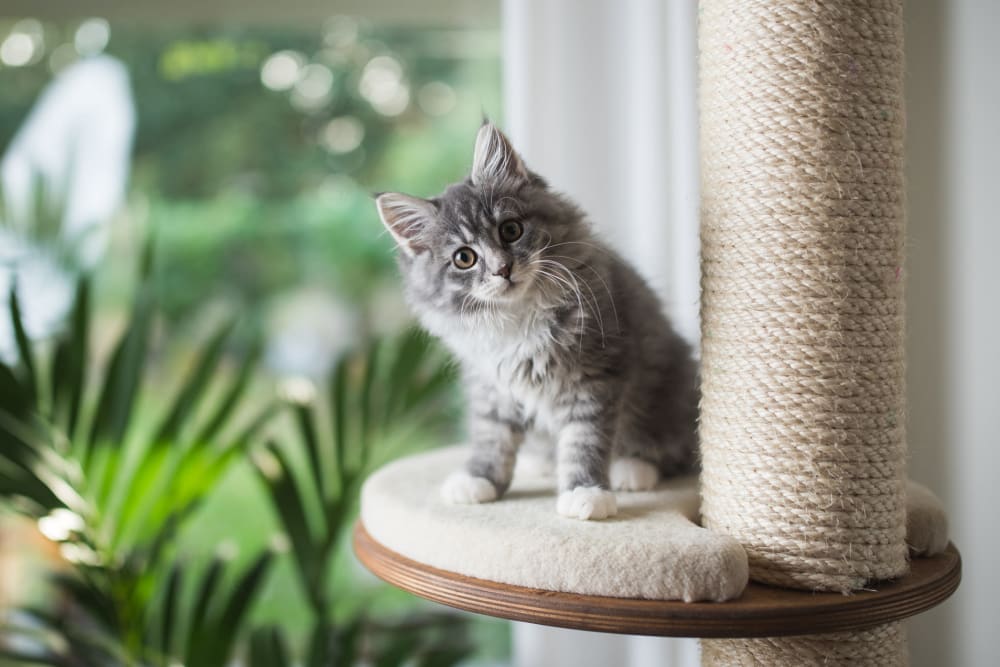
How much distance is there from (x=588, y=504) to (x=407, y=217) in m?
0.53

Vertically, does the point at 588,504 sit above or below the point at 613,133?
below

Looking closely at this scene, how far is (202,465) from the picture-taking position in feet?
5.36

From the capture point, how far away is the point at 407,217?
1204mm

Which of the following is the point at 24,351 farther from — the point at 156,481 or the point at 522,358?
the point at 522,358

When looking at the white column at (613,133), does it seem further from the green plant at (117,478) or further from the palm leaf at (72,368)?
the palm leaf at (72,368)

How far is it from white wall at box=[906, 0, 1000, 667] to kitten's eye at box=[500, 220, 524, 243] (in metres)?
0.80

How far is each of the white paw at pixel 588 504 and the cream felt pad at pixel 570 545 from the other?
0.5 inches

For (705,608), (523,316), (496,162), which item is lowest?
(705,608)

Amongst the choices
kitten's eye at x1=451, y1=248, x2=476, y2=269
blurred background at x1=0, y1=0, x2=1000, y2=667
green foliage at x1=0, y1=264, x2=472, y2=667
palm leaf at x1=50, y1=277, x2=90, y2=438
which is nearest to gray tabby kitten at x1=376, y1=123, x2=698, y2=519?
kitten's eye at x1=451, y1=248, x2=476, y2=269

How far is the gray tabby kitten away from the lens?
44.5 inches

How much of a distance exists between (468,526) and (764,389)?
16.5 inches

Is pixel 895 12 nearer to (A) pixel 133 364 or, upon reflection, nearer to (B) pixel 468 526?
(B) pixel 468 526

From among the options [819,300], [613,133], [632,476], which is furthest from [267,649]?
[613,133]

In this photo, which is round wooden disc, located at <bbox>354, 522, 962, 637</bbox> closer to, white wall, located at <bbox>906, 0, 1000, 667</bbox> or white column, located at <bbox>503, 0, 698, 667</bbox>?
white wall, located at <bbox>906, 0, 1000, 667</bbox>
